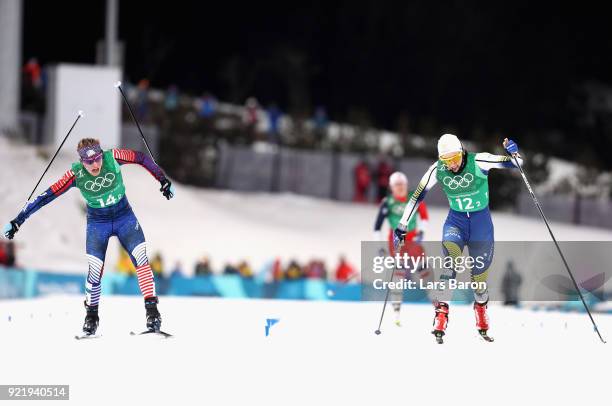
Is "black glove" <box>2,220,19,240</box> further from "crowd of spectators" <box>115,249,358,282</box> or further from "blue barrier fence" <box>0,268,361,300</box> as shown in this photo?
Answer: "crowd of spectators" <box>115,249,358,282</box>

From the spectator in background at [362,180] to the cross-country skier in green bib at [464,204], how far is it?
19731 mm

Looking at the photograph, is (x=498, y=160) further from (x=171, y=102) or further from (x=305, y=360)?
(x=171, y=102)

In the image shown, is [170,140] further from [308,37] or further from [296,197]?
[308,37]

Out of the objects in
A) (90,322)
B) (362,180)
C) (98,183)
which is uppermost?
(362,180)

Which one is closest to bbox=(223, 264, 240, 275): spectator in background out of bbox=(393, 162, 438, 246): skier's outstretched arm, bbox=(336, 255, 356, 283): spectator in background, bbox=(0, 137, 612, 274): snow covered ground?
bbox=(336, 255, 356, 283): spectator in background

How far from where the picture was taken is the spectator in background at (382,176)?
1178 inches

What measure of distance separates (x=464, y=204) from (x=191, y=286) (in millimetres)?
8979

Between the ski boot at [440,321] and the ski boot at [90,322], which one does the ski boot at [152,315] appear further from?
the ski boot at [440,321]

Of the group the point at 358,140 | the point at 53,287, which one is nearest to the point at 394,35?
the point at 358,140

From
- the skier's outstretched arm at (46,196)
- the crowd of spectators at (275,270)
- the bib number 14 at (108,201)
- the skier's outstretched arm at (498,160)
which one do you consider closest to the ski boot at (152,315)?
the bib number 14 at (108,201)

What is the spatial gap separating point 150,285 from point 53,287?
847 cm

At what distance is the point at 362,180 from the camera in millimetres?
31188

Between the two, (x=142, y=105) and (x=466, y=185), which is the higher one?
(x=142, y=105)

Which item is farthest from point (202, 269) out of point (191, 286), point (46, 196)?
point (46, 196)
